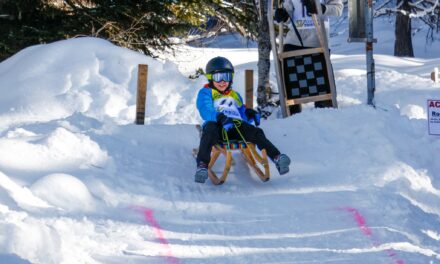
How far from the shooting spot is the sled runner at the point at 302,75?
10.2m

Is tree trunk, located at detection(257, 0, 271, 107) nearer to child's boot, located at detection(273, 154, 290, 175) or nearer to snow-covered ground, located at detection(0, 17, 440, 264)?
Result: snow-covered ground, located at detection(0, 17, 440, 264)

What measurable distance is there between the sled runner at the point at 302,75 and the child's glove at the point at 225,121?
2.53 m

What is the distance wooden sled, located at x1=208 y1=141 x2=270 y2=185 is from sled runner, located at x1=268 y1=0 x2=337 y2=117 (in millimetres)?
2561

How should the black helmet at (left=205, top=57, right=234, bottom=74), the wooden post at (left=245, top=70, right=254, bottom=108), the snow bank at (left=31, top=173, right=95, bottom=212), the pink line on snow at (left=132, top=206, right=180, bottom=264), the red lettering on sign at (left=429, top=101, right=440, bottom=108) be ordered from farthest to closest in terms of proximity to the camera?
the wooden post at (left=245, top=70, right=254, bottom=108)
the black helmet at (left=205, top=57, right=234, bottom=74)
the red lettering on sign at (left=429, top=101, right=440, bottom=108)
the snow bank at (left=31, top=173, right=95, bottom=212)
the pink line on snow at (left=132, top=206, right=180, bottom=264)

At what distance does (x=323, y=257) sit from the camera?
215 inches

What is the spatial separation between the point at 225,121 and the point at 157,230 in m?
1.97

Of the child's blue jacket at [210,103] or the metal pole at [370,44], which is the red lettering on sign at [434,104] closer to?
the metal pole at [370,44]

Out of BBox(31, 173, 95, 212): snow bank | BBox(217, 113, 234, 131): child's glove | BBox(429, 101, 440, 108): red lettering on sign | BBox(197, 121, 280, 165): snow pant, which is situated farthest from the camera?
BBox(429, 101, 440, 108): red lettering on sign

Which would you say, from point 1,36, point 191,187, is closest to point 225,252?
point 191,187

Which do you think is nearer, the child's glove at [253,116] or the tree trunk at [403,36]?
the child's glove at [253,116]

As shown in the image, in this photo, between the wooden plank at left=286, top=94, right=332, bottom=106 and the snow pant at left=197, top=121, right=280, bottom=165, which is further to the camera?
the wooden plank at left=286, top=94, right=332, bottom=106

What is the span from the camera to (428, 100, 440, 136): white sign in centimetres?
806

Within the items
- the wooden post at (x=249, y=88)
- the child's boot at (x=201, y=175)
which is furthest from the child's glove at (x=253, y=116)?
the wooden post at (x=249, y=88)

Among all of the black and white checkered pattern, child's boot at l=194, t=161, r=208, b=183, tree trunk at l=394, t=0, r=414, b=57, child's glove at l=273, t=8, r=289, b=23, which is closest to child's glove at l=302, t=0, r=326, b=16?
child's glove at l=273, t=8, r=289, b=23
